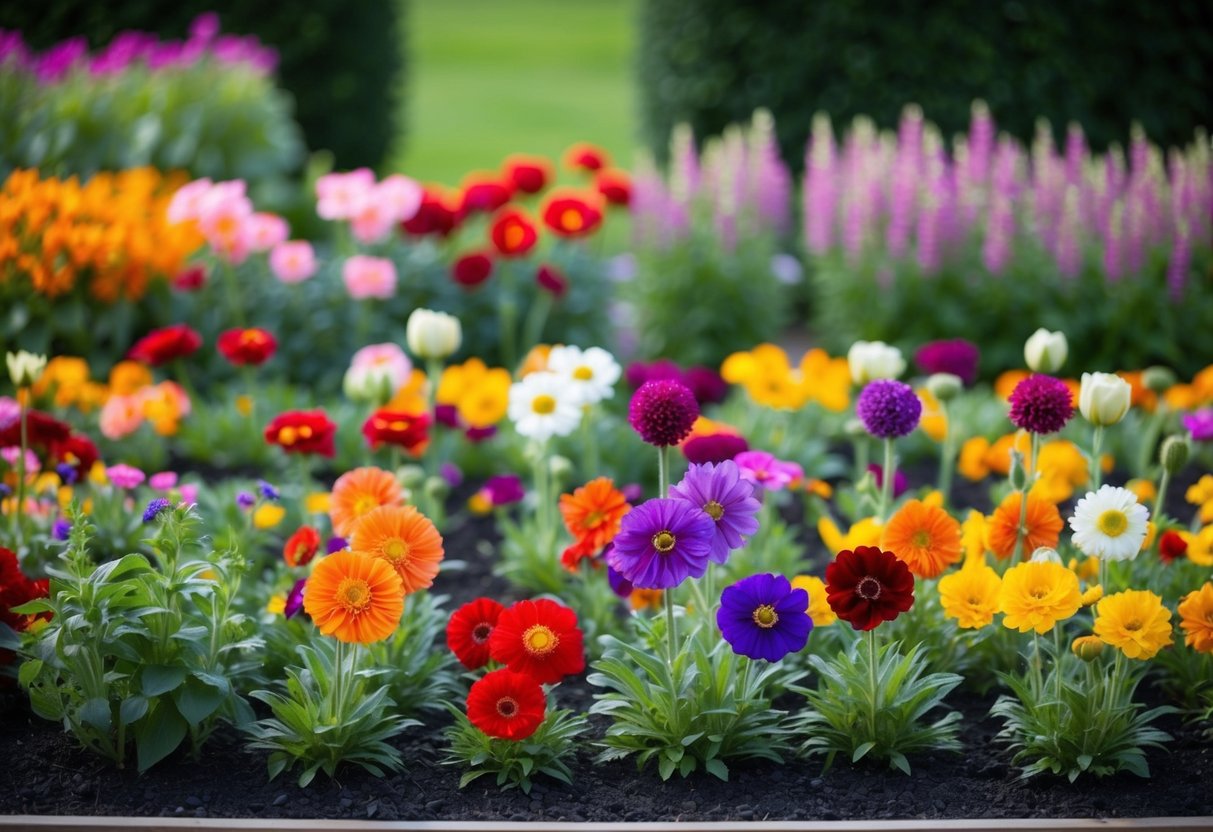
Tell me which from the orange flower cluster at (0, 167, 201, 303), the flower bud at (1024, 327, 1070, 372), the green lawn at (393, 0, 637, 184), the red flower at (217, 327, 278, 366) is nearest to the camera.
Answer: the flower bud at (1024, 327, 1070, 372)

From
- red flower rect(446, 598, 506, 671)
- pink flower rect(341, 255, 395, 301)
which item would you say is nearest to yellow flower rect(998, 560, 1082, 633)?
red flower rect(446, 598, 506, 671)

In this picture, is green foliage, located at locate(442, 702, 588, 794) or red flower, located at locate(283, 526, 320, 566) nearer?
green foliage, located at locate(442, 702, 588, 794)

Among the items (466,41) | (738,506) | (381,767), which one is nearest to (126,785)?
(381,767)

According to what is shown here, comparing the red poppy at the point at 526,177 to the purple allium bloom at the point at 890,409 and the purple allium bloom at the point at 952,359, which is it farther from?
the purple allium bloom at the point at 890,409

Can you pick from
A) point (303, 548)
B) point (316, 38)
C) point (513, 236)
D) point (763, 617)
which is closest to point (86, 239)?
point (513, 236)

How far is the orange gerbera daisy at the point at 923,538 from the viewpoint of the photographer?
7.62 feet

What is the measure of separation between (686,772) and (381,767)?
1.83ft

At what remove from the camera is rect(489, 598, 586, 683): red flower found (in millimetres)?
2184

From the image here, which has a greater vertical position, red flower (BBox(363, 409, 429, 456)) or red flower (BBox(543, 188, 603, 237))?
red flower (BBox(543, 188, 603, 237))

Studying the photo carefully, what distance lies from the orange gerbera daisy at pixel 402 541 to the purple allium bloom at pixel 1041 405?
110 cm

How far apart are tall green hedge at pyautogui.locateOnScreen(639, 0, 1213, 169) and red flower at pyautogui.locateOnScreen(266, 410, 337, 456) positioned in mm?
4243

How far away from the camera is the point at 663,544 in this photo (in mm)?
2037

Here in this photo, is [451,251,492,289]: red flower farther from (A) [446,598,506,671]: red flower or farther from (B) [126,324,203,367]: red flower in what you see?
(A) [446,598,506,671]: red flower

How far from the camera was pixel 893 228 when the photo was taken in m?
5.04
